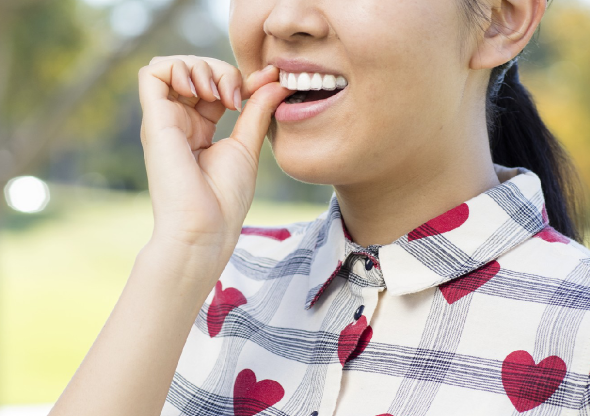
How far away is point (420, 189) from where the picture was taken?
3.74 feet

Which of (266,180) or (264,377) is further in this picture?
→ (266,180)

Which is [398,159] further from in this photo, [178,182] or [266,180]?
[266,180]

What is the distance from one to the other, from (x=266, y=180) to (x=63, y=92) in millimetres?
10308

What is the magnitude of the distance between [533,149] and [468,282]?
48 centimetres

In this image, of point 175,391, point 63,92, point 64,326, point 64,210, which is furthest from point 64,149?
point 175,391

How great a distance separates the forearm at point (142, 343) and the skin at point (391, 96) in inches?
10.1

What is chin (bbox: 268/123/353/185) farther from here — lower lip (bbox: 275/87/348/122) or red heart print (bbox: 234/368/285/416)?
red heart print (bbox: 234/368/285/416)

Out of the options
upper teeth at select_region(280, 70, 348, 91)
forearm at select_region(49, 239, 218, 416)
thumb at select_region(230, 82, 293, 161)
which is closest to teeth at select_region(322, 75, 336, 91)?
upper teeth at select_region(280, 70, 348, 91)

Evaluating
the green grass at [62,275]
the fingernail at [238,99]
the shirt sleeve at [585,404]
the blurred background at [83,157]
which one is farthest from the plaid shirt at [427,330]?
the green grass at [62,275]

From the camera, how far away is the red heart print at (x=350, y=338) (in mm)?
1077

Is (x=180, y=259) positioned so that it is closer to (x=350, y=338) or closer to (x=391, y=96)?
(x=350, y=338)

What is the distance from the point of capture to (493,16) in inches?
43.2

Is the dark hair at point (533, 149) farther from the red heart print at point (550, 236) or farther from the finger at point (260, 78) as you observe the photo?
the finger at point (260, 78)

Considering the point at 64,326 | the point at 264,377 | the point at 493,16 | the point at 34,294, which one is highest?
the point at 34,294
